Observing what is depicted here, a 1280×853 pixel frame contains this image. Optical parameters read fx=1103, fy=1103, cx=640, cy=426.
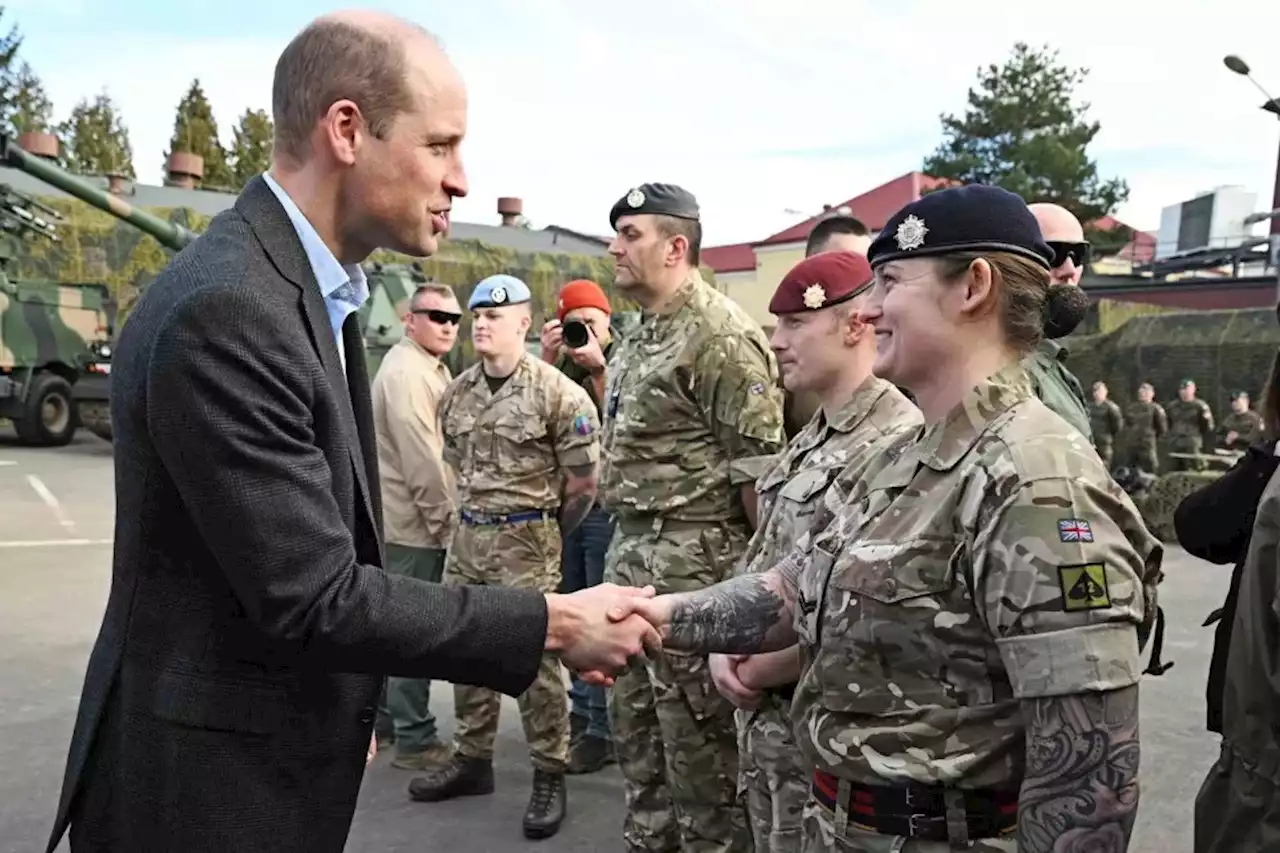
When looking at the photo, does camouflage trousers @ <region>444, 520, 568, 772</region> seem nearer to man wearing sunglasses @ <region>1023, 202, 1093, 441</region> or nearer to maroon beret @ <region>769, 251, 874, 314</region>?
maroon beret @ <region>769, 251, 874, 314</region>

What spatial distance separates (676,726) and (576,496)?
1.52 metres

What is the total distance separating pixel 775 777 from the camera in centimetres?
264

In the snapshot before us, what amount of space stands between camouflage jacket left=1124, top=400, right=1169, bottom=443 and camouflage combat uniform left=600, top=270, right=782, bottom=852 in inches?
444

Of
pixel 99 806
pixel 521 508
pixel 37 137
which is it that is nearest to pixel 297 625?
pixel 99 806

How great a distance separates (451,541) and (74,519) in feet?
22.4

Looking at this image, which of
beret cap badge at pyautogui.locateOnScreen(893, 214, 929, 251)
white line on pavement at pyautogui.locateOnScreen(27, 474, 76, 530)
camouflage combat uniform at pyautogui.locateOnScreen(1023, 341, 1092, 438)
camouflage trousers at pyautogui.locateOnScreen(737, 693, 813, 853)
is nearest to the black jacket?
camouflage combat uniform at pyautogui.locateOnScreen(1023, 341, 1092, 438)

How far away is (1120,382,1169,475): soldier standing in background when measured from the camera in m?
13.3

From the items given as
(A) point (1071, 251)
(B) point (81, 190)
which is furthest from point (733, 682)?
(B) point (81, 190)

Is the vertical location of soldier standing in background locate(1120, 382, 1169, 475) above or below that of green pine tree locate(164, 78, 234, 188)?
below

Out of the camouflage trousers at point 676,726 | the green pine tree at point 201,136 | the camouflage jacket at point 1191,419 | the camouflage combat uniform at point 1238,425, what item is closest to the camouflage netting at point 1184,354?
the camouflage combat uniform at point 1238,425

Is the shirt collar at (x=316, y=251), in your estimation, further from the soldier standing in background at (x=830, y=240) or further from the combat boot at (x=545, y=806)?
the combat boot at (x=545, y=806)

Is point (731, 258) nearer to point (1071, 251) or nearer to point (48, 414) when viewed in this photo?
point (48, 414)

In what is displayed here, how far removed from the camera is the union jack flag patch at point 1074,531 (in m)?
1.50

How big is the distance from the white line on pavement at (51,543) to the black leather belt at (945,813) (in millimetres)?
8600
